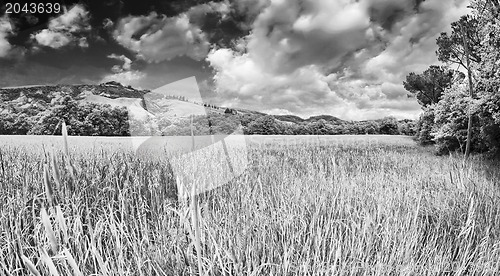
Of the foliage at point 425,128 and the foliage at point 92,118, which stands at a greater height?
the foliage at point 92,118

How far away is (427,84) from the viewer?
26156mm

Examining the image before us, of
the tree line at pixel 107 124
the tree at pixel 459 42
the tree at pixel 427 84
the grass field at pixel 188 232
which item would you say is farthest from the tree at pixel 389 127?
the grass field at pixel 188 232

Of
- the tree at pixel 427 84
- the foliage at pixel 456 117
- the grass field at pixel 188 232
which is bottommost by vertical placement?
the grass field at pixel 188 232

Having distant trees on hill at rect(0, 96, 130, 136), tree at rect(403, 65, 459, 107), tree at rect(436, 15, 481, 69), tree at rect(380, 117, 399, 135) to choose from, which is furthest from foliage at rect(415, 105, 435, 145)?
distant trees on hill at rect(0, 96, 130, 136)

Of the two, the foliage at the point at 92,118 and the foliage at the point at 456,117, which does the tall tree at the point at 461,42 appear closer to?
the foliage at the point at 456,117

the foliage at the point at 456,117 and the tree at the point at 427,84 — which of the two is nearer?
the foliage at the point at 456,117

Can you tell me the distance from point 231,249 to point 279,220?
0.73 m

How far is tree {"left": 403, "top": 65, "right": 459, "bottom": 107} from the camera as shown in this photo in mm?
24656

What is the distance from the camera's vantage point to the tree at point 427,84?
24.7 m

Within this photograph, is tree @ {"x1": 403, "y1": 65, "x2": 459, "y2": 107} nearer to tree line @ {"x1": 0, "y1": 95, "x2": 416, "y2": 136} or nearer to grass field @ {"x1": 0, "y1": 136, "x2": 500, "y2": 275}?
tree line @ {"x1": 0, "y1": 95, "x2": 416, "y2": 136}

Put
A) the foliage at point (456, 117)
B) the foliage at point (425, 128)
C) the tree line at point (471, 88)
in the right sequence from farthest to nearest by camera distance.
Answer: the foliage at point (425, 128) < the foliage at point (456, 117) < the tree line at point (471, 88)

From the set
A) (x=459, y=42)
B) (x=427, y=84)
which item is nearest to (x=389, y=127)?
(x=427, y=84)

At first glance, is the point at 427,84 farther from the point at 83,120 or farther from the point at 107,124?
the point at 83,120

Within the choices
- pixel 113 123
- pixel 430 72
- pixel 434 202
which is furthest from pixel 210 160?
pixel 113 123
